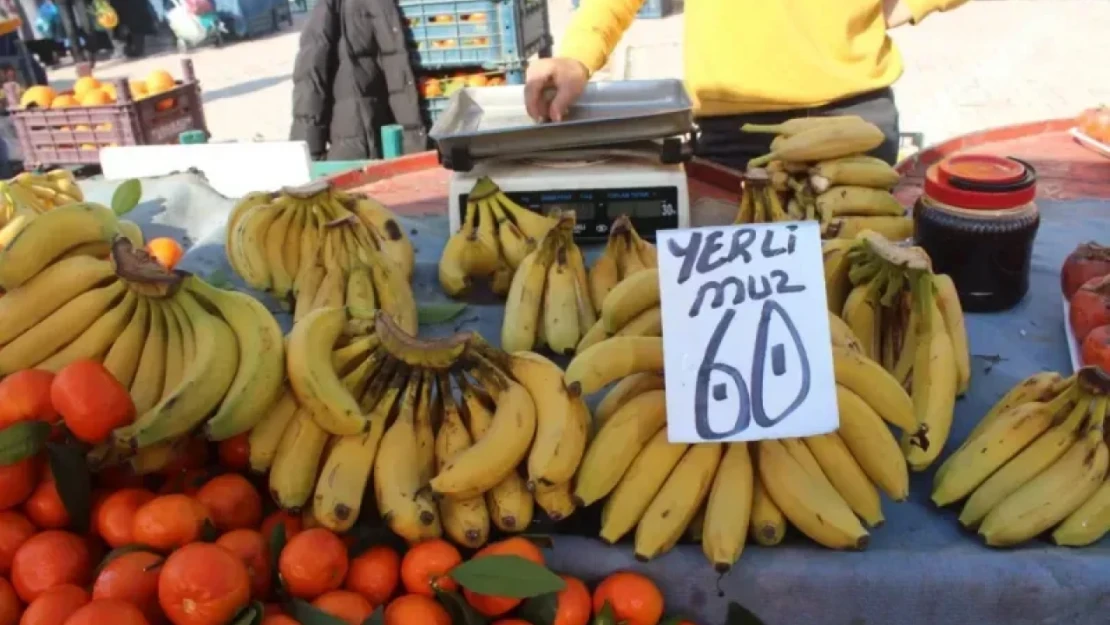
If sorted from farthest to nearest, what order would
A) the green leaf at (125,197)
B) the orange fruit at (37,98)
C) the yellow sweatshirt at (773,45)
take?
the orange fruit at (37,98) < the yellow sweatshirt at (773,45) < the green leaf at (125,197)

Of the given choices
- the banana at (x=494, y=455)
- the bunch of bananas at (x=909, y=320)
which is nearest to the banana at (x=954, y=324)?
the bunch of bananas at (x=909, y=320)

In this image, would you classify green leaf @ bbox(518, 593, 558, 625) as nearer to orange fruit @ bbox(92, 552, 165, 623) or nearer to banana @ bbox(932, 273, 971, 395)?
orange fruit @ bbox(92, 552, 165, 623)

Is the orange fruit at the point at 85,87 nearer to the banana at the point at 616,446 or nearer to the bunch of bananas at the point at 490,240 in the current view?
the bunch of bananas at the point at 490,240

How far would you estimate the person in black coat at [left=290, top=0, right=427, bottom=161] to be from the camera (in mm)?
4520

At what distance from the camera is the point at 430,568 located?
1136 millimetres

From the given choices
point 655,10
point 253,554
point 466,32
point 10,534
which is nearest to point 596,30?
point 253,554

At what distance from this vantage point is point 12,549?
45.8 inches

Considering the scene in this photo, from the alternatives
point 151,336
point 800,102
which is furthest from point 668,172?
point 151,336

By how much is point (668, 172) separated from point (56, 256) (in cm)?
121

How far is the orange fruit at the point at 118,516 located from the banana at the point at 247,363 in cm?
14

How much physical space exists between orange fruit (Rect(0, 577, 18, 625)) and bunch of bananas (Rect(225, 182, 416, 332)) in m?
0.69

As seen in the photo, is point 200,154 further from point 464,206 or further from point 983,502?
point 983,502

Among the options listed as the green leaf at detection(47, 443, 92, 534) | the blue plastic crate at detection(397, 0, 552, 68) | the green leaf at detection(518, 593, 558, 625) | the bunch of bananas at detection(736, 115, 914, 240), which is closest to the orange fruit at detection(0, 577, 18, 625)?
the green leaf at detection(47, 443, 92, 534)

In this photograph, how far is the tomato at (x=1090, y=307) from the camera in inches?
62.1
